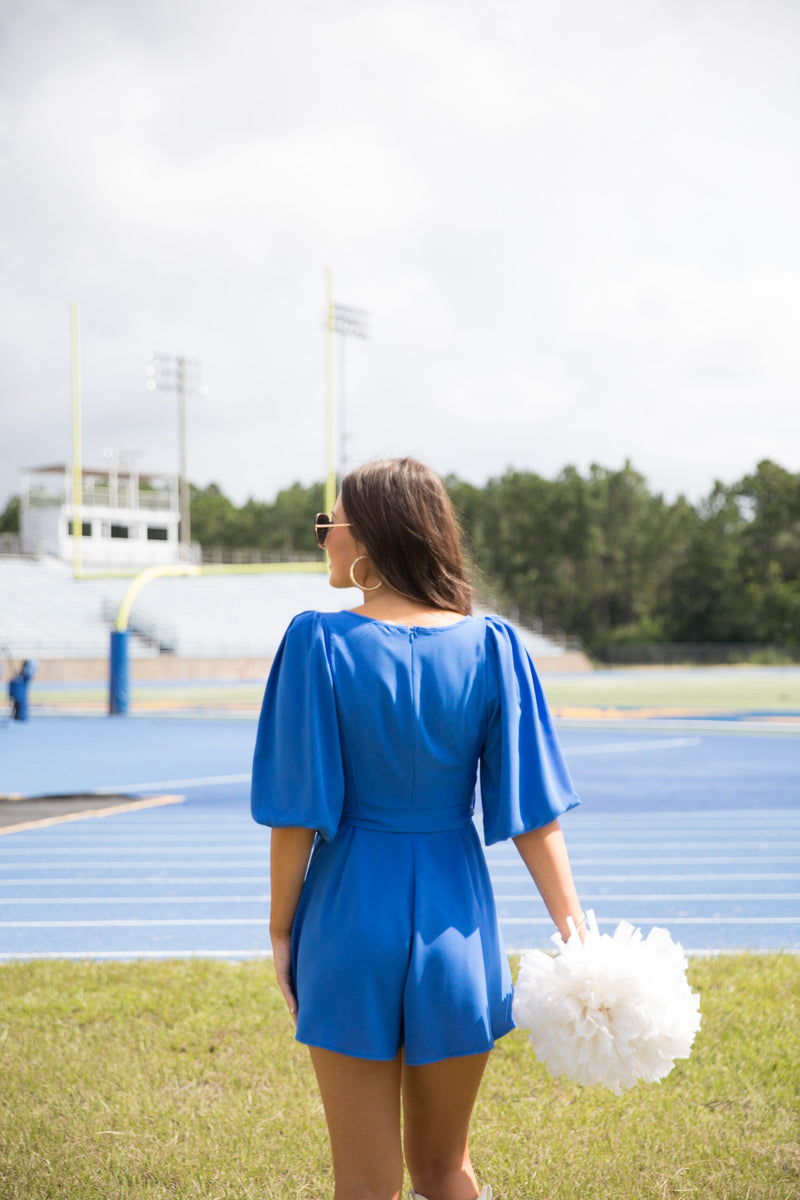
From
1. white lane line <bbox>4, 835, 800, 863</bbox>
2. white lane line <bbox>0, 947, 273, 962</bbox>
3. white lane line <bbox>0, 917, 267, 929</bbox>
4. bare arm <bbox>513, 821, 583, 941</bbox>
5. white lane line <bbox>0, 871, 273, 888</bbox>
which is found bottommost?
white lane line <bbox>4, 835, 800, 863</bbox>

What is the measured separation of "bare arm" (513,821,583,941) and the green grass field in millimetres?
1329

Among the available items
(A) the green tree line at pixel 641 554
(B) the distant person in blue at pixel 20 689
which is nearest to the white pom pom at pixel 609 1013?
(B) the distant person in blue at pixel 20 689

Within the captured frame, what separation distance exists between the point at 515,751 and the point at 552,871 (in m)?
0.23

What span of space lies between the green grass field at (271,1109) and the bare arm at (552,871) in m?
1.33

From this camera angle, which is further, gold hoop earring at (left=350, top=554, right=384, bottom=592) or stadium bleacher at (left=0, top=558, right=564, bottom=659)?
stadium bleacher at (left=0, top=558, right=564, bottom=659)

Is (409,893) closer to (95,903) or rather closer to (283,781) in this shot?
(283,781)

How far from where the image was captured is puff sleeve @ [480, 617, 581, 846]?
2.10 m

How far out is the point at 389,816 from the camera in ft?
6.72

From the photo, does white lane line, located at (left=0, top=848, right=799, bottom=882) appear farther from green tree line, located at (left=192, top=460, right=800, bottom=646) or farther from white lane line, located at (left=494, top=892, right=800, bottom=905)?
green tree line, located at (left=192, top=460, right=800, bottom=646)

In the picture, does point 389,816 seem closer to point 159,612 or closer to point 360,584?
point 360,584

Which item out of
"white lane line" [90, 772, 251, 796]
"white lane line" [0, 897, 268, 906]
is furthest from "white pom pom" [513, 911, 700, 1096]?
"white lane line" [90, 772, 251, 796]

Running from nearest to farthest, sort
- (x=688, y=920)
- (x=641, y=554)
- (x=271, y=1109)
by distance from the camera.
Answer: (x=271, y=1109) < (x=688, y=920) < (x=641, y=554)

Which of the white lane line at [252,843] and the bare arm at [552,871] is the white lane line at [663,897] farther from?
the bare arm at [552,871]

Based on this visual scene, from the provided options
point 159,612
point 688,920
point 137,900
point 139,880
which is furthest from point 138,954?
point 159,612
